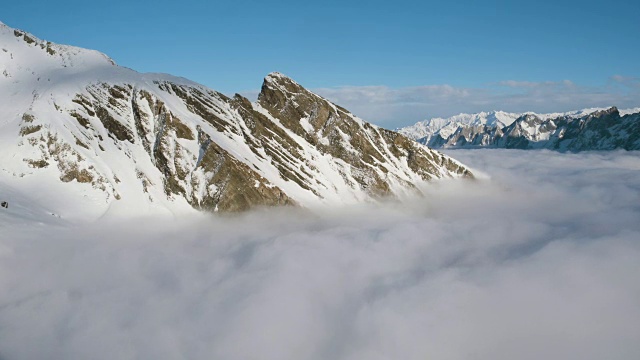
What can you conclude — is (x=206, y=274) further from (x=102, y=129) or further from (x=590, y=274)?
(x=590, y=274)

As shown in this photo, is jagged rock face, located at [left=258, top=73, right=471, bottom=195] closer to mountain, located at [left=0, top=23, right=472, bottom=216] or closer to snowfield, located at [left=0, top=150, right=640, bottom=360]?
mountain, located at [left=0, top=23, right=472, bottom=216]

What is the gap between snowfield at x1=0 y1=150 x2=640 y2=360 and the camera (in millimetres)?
68625

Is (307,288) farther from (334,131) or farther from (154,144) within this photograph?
(334,131)

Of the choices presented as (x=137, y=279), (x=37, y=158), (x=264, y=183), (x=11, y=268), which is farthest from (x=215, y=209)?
(x=11, y=268)

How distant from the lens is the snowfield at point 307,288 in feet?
225

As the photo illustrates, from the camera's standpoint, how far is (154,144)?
109375mm

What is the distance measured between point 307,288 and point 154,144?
56648 mm

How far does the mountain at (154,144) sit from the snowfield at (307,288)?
241 inches

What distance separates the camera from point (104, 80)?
11544 cm

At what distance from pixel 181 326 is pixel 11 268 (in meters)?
30.1

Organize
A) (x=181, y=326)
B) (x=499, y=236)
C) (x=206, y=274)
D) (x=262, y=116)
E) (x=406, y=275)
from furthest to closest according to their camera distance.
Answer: (x=499, y=236), (x=262, y=116), (x=406, y=275), (x=206, y=274), (x=181, y=326)

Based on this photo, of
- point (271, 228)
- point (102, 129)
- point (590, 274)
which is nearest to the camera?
point (102, 129)

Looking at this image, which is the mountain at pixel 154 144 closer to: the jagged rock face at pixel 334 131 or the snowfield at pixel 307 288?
the jagged rock face at pixel 334 131

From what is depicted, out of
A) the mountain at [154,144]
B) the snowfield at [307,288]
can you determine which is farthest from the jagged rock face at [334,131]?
the snowfield at [307,288]
